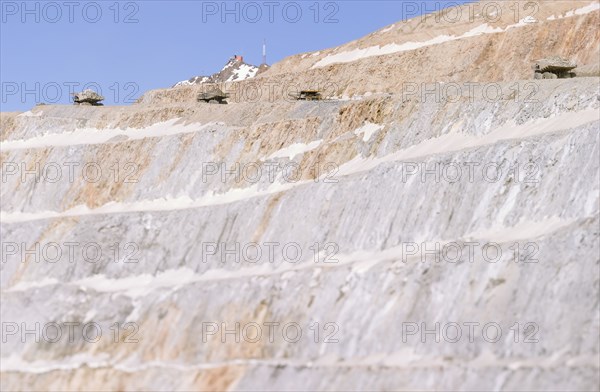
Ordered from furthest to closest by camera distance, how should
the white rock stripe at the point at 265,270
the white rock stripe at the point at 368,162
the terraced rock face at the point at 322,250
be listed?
the white rock stripe at the point at 368,162 < the white rock stripe at the point at 265,270 < the terraced rock face at the point at 322,250

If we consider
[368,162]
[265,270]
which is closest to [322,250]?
[265,270]

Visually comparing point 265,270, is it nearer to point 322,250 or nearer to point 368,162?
point 322,250

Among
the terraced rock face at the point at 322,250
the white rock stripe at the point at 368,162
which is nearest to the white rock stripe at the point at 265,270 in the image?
the terraced rock face at the point at 322,250

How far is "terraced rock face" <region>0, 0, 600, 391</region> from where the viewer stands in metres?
30.9

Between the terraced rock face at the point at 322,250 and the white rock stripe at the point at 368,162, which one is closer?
the terraced rock face at the point at 322,250

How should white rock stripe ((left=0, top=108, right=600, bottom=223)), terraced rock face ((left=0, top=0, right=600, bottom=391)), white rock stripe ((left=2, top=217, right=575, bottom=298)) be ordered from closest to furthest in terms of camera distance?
terraced rock face ((left=0, top=0, right=600, bottom=391)) → white rock stripe ((left=2, top=217, right=575, bottom=298)) → white rock stripe ((left=0, top=108, right=600, bottom=223))

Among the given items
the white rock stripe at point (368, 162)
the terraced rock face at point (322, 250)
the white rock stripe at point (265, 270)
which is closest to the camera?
the terraced rock face at point (322, 250)

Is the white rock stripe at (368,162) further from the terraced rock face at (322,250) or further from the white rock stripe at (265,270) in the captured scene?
the white rock stripe at (265,270)

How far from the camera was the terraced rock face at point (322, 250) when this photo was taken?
101 feet

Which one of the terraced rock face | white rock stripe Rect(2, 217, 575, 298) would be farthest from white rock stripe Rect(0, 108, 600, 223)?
white rock stripe Rect(2, 217, 575, 298)

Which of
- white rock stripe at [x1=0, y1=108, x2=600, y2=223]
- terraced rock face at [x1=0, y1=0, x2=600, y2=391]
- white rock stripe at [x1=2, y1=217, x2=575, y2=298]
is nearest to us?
terraced rock face at [x1=0, y1=0, x2=600, y2=391]

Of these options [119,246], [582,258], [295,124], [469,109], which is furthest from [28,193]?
[582,258]

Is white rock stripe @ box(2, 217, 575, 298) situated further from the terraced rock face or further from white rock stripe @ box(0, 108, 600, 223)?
white rock stripe @ box(0, 108, 600, 223)

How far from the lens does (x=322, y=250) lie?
1626 inches
